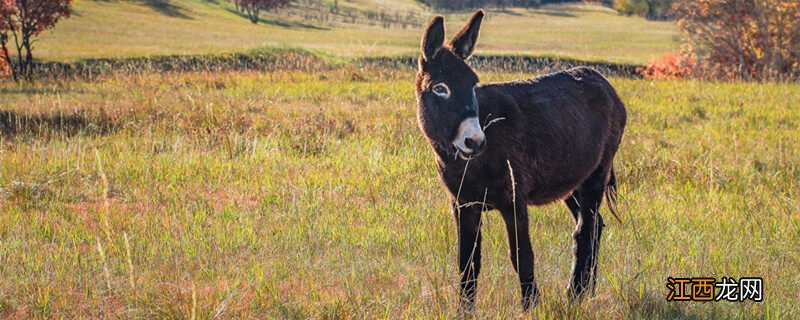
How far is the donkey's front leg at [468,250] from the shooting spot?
4395 millimetres

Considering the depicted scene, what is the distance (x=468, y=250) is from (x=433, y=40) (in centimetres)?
140

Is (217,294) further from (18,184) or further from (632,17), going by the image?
(632,17)

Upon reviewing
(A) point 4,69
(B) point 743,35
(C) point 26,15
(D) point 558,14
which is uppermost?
(D) point 558,14

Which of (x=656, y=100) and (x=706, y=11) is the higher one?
(x=706, y=11)

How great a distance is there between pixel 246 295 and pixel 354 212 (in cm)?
226

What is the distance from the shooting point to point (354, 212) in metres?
6.94

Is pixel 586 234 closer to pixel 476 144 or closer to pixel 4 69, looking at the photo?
pixel 476 144

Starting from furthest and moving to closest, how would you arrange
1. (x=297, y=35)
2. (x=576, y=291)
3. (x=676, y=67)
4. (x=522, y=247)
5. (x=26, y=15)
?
(x=297, y=35) → (x=676, y=67) → (x=26, y=15) → (x=576, y=291) → (x=522, y=247)

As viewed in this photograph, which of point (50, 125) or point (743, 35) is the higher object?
point (743, 35)

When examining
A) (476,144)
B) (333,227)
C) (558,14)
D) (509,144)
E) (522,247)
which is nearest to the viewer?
(476,144)

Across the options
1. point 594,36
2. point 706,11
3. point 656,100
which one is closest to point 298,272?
point 656,100

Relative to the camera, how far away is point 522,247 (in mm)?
4285

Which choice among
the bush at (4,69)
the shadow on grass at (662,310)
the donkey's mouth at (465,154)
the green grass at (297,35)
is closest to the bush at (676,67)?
the green grass at (297,35)

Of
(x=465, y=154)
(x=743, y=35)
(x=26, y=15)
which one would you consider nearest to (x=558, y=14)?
(x=743, y=35)
